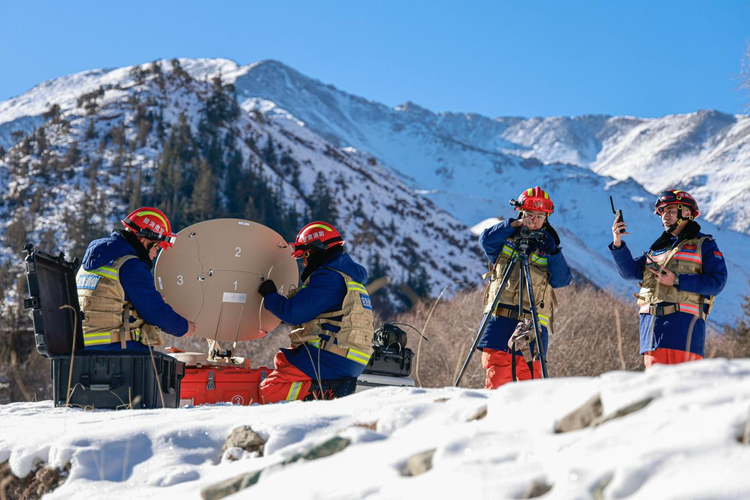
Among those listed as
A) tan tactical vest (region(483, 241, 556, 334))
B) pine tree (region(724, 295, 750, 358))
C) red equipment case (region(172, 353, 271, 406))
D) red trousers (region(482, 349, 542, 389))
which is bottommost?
pine tree (region(724, 295, 750, 358))

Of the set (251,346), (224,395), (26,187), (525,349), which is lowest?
(251,346)

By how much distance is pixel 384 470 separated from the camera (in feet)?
10.1

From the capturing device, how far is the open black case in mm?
6012

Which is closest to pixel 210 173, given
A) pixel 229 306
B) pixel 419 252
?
pixel 419 252

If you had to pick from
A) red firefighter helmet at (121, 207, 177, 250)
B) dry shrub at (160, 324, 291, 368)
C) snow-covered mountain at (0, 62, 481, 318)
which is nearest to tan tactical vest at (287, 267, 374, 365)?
red firefighter helmet at (121, 207, 177, 250)

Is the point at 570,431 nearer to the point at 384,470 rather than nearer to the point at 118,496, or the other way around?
the point at 384,470

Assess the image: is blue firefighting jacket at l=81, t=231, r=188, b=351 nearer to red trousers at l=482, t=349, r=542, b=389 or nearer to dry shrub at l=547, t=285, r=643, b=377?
red trousers at l=482, t=349, r=542, b=389

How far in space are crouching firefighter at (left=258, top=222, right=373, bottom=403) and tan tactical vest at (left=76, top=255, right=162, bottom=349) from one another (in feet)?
3.99

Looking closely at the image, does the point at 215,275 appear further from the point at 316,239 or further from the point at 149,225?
the point at 316,239

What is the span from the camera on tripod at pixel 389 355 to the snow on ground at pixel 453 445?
10.3 ft

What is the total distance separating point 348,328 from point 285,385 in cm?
69

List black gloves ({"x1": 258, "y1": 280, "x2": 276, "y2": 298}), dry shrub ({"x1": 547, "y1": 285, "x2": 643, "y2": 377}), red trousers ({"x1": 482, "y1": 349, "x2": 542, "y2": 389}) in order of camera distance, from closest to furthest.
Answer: red trousers ({"x1": 482, "y1": 349, "x2": 542, "y2": 389}), black gloves ({"x1": 258, "y1": 280, "x2": 276, "y2": 298}), dry shrub ({"x1": 547, "y1": 285, "x2": 643, "y2": 377})

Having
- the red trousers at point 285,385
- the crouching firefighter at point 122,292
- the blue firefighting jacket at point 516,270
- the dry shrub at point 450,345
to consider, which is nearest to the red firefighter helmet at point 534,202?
the blue firefighting jacket at point 516,270

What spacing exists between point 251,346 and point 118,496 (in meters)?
38.2
